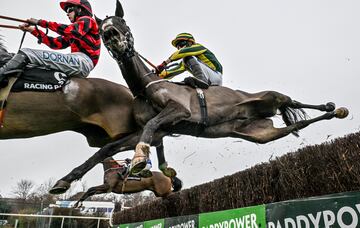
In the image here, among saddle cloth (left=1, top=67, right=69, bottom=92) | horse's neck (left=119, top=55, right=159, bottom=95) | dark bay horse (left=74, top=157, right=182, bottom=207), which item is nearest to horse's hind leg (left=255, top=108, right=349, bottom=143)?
horse's neck (left=119, top=55, right=159, bottom=95)

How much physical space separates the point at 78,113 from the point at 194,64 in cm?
177

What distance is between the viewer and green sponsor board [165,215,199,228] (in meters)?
6.42

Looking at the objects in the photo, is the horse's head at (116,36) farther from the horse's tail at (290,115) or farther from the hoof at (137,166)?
the horse's tail at (290,115)

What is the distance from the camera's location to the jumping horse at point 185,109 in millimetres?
4098

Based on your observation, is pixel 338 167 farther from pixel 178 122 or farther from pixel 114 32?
pixel 114 32

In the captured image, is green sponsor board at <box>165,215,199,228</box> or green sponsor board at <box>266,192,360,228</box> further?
green sponsor board at <box>165,215,199,228</box>

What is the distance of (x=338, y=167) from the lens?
12.1 feet

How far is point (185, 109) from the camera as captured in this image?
436cm

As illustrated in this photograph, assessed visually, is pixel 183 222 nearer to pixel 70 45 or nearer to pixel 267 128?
pixel 267 128

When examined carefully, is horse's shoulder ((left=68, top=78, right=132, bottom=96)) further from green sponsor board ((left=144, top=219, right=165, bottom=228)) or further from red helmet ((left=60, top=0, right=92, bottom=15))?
green sponsor board ((left=144, top=219, right=165, bottom=228))

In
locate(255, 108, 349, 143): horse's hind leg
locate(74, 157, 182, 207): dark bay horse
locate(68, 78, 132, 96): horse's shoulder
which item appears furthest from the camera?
locate(74, 157, 182, 207): dark bay horse

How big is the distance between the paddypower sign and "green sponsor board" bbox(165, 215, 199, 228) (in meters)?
0.78

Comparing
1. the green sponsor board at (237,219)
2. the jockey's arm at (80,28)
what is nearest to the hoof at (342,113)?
the green sponsor board at (237,219)

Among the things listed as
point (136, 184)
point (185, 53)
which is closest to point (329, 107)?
point (185, 53)
